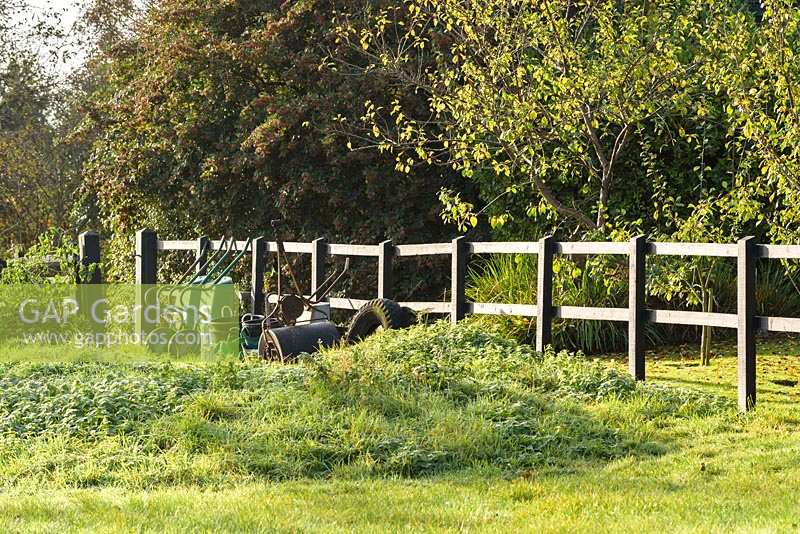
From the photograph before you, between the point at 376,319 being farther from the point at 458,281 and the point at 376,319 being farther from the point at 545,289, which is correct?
Result: the point at 545,289

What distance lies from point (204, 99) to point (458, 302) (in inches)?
265

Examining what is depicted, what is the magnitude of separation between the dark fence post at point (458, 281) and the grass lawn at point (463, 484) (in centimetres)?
342

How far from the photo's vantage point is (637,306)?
10.2 meters

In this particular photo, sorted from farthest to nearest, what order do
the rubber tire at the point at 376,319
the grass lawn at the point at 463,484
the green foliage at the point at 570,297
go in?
the green foliage at the point at 570,297 < the rubber tire at the point at 376,319 < the grass lawn at the point at 463,484

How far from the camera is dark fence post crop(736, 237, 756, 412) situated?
9039mm

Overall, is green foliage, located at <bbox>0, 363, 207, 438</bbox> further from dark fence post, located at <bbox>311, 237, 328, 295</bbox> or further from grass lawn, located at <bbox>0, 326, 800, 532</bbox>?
dark fence post, located at <bbox>311, 237, 328, 295</bbox>

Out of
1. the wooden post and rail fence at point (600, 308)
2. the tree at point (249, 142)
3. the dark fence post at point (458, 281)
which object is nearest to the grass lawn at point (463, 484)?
the wooden post and rail fence at point (600, 308)

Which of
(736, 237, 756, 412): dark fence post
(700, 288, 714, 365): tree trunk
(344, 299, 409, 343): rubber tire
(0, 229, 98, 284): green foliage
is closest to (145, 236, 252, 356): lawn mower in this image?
(0, 229, 98, 284): green foliage

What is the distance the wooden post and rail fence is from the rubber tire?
1.37 ft

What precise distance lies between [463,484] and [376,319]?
529 centimetres

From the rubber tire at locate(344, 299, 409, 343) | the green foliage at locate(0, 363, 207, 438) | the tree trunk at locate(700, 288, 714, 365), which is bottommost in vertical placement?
the green foliage at locate(0, 363, 207, 438)

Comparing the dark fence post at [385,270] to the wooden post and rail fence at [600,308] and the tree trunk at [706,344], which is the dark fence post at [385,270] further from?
the tree trunk at [706,344]

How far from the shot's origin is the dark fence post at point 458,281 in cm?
1184

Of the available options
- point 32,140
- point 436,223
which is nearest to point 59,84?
point 32,140
